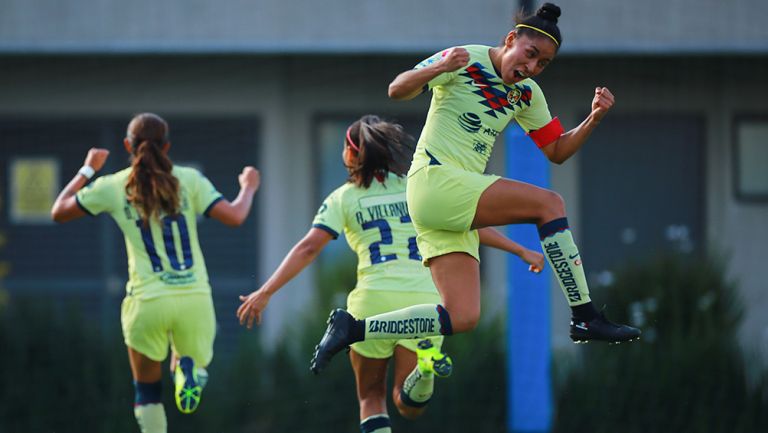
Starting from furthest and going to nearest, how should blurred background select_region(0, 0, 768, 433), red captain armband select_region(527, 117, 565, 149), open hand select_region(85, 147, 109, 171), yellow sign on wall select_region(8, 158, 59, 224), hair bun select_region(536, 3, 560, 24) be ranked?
yellow sign on wall select_region(8, 158, 59, 224) → blurred background select_region(0, 0, 768, 433) → open hand select_region(85, 147, 109, 171) → red captain armband select_region(527, 117, 565, 149) → hair bun select_region(536, 3, 560, 24)

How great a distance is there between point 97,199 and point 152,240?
0.39 metres

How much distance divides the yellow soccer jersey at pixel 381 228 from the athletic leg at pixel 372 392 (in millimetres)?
446

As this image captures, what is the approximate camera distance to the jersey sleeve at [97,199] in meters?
7.38

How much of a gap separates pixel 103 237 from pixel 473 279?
23.9 feet

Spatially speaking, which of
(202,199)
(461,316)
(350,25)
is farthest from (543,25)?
(350,25)

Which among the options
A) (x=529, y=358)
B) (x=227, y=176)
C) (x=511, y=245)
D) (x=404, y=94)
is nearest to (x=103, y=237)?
(x=227, y=176)

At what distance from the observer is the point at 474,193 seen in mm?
5961

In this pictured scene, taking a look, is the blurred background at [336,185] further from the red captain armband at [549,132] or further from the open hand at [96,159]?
the red captain armband at [549,132]

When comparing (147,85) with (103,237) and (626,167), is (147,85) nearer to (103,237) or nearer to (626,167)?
(103,237)

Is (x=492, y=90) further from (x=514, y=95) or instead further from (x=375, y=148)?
(x=375, y=148)

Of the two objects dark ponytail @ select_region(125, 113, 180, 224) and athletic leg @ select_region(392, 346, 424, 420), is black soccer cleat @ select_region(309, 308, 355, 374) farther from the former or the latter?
dark ponytail @ select_region(125, 113, 180, 224)

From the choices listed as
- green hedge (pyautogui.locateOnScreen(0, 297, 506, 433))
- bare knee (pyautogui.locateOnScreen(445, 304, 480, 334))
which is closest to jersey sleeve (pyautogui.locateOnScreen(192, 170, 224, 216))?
bare knee (pyautogui.locateOnScreen(445, 304, 480, 334))

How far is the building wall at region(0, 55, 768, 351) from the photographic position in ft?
41.5

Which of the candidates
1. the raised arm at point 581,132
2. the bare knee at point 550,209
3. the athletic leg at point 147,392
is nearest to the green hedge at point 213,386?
the athletic leg at point 147,392
